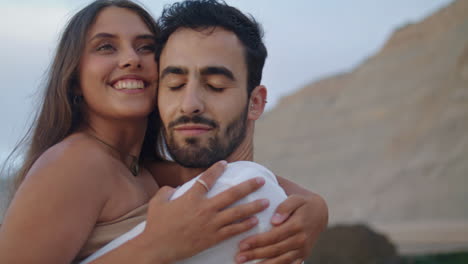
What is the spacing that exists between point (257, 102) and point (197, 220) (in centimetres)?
104

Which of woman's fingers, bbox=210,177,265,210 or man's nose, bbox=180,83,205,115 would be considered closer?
woman's fingers, bbox=210,177,265,210

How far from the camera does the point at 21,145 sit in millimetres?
3195

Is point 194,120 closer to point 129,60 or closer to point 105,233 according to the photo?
point 129,60

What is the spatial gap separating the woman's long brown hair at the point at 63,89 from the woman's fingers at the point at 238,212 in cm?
115

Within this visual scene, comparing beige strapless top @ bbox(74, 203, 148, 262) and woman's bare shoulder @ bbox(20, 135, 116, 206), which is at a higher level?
woman's bare shoulder @ bbox(20, 135, 116, 206)

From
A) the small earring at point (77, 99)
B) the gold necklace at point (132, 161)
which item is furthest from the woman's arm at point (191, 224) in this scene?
the small earring at point (77, 99)

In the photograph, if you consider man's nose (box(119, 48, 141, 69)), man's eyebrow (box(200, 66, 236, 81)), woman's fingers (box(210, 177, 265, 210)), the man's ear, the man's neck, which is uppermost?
man's nose (box(119, 48, 141, 69))

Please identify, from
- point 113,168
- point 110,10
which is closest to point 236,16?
point 110,10

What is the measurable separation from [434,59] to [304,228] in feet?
112

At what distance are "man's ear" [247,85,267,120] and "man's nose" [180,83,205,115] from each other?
363mm

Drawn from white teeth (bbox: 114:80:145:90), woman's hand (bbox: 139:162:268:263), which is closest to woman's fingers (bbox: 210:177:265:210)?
woman's hand (bbox: 139:162:268:263)

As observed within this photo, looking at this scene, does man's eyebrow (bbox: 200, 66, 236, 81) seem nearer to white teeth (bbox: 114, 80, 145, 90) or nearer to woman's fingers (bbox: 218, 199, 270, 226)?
white teeth (bbox: 114, 80, 145, 90)

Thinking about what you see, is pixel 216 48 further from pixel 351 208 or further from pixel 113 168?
pixel 351 208

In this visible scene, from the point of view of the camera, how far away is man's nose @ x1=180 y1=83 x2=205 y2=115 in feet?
8.71
